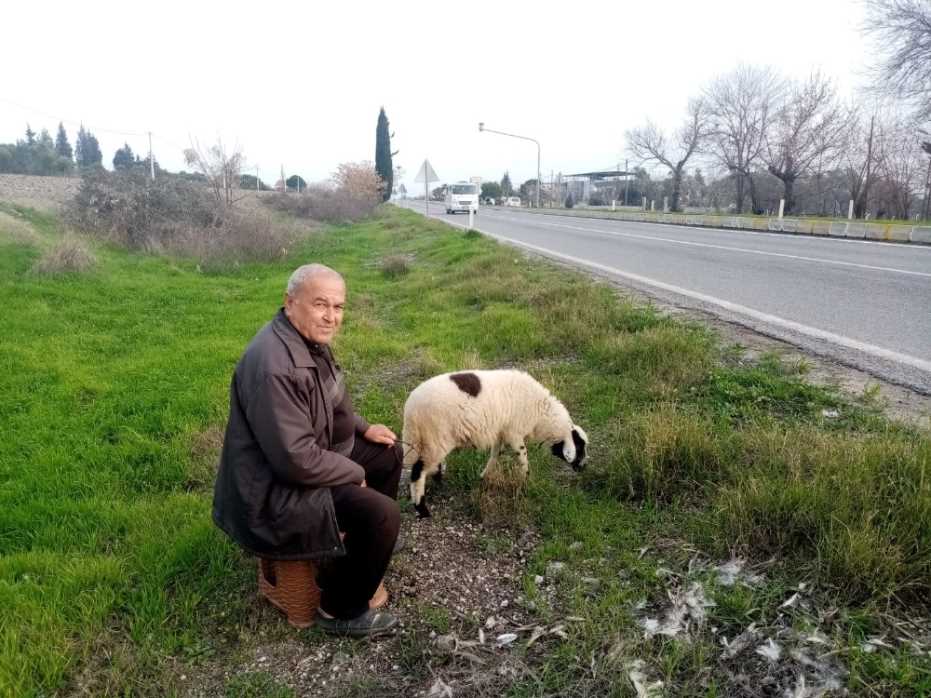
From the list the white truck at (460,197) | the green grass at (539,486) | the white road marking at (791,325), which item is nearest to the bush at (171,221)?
the green grass at (539,486)

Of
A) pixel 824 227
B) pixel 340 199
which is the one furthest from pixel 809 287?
pixel 340 199

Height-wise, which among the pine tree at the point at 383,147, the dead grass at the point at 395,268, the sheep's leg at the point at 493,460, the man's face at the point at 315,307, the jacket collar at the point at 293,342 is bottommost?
the sheep's leg at the point at 493,460

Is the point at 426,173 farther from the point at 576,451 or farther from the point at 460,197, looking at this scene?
the point at 576,451

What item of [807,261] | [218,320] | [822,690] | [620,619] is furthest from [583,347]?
[807,261]

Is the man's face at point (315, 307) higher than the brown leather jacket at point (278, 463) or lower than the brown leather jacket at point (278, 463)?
higher

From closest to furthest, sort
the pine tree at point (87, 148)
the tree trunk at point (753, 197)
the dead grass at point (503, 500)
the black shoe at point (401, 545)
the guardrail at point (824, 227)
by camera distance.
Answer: the black shoe at point (401, 545) < the dead grass at point (503, 500) < the guardrail at point (824, 227) < the tree trunk at point (753, 197) < the pine tree at point (87, 148)

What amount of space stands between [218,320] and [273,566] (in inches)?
275

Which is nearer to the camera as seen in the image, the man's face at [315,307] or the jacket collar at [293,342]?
the jacket collar at [293,342]

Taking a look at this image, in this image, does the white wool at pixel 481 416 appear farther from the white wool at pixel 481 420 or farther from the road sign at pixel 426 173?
the road sign at pixel 426 173

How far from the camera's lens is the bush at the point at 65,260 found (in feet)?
36.2

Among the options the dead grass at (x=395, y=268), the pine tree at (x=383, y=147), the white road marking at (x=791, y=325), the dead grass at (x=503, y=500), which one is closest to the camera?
the dead grass at (x=503, y=500)

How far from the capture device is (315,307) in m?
2.76

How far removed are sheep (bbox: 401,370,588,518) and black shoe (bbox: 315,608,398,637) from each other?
979 mm

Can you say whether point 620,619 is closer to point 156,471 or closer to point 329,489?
point 329,489
